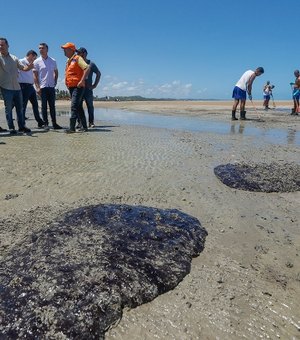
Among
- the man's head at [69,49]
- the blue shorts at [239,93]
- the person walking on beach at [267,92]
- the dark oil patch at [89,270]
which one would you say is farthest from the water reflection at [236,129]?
the person walking on beach at [267,92]

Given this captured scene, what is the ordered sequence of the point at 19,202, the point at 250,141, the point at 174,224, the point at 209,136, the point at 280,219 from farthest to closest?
the point at 209,136
the point at 250,141
the point at 19,202
the point at 280,219
the point at 174,224

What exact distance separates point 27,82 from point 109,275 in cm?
876

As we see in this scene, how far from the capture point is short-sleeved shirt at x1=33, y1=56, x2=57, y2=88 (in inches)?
369

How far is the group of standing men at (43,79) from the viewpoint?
822cm

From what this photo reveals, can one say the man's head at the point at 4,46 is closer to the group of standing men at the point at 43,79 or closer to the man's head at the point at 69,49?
the group of standing men at the point at 43,79

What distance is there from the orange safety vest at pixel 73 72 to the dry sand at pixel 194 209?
1607 mm

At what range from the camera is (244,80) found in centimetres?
1323

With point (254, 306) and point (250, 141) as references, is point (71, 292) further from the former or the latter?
point (250, 141)

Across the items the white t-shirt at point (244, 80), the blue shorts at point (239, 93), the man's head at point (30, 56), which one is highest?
the man's head at point (30, 56)

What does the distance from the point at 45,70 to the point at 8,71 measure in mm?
1351

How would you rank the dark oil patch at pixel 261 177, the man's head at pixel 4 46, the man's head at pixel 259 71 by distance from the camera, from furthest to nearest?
the man's head at pixel 259 71 → the man's head at pixel 4 46 → the dark oil patch at pixel 261 177

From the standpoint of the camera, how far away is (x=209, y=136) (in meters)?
9.38

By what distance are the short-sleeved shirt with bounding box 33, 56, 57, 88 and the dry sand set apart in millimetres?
2048

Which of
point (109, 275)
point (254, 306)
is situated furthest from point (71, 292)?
point (254, 306)
